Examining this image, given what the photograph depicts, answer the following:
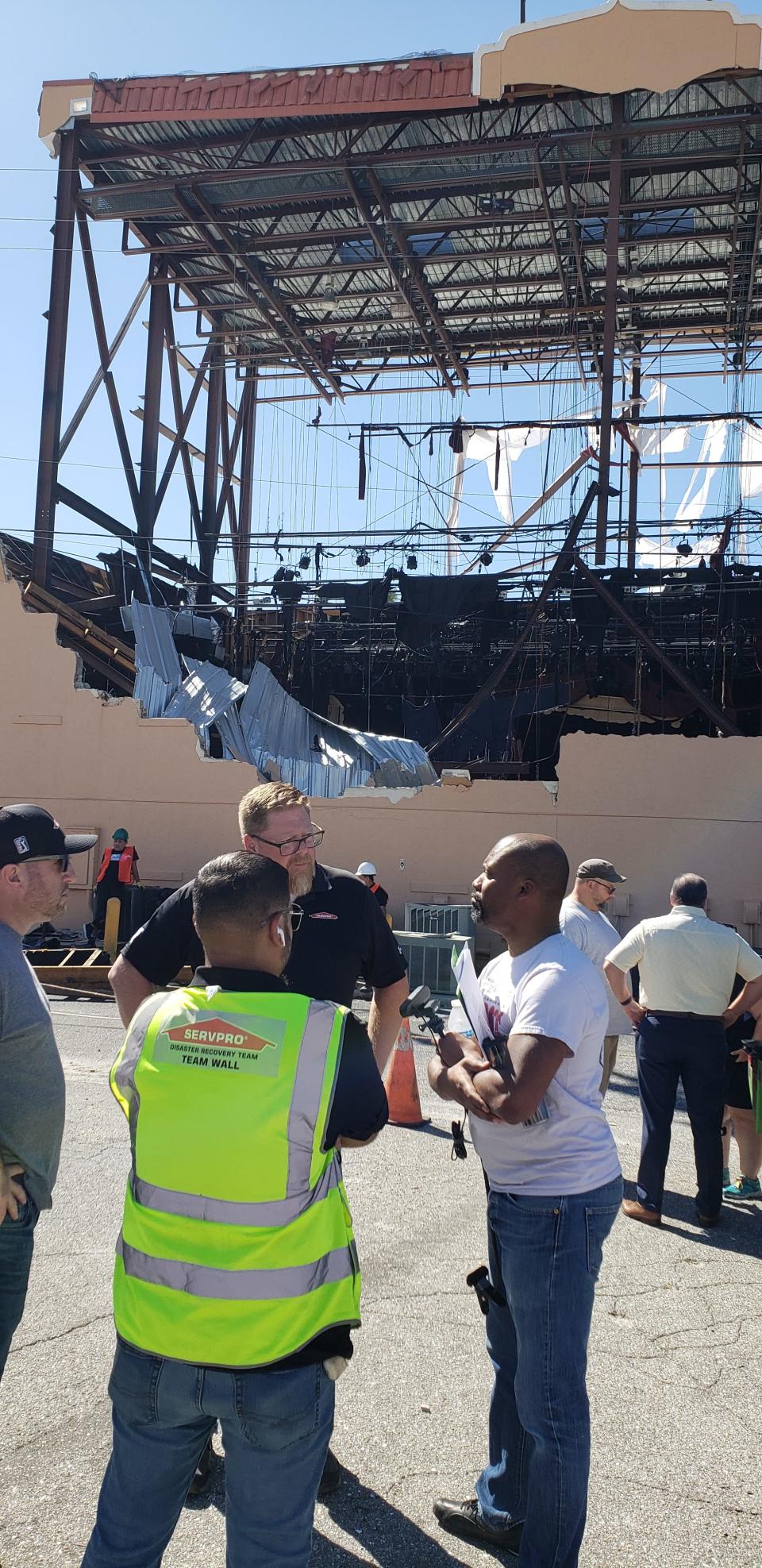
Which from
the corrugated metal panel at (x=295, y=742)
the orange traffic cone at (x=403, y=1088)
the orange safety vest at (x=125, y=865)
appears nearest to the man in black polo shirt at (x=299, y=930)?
the orange traffic cone at (x=403, y=1088)

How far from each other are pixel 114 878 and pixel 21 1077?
12039mm

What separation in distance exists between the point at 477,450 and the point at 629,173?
1246 cm

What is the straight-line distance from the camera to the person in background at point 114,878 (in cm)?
1441

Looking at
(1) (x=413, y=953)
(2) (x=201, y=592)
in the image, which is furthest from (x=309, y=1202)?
(2) (x=201, y=592)

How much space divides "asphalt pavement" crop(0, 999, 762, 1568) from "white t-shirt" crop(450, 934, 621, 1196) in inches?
43.0

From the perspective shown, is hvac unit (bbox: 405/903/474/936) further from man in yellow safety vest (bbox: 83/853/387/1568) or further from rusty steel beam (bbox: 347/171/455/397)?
man in yellow safety vest (bbox: 83/853/387/1568)

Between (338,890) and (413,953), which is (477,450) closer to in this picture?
(413,953)

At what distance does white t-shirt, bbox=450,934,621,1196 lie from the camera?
267 cm

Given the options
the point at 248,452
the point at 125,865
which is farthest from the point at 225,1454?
the point at 248,452

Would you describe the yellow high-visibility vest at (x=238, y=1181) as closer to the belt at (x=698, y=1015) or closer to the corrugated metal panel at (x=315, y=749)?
the belt at (x=698, y=1015)

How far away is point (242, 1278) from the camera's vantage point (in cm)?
208

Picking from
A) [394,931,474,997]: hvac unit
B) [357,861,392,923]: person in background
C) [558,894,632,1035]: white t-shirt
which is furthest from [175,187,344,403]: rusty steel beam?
[558,894,632,1035]: white t-shirt

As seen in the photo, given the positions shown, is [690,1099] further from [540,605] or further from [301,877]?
[540,605]

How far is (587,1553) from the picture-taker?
294 cm
